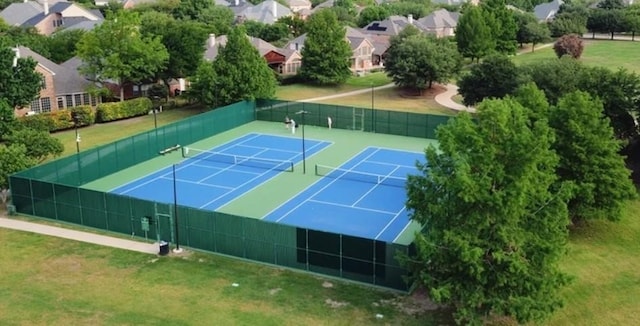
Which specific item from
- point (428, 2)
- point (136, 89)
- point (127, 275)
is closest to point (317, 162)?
point (127, 275)

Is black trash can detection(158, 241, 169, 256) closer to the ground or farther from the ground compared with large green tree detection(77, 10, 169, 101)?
closer to the ground

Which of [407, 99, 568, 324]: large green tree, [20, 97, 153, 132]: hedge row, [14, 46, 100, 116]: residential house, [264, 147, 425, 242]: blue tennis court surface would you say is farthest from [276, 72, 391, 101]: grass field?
[407, 99, 568, 324]: large green tree

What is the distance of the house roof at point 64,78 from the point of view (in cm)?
5862

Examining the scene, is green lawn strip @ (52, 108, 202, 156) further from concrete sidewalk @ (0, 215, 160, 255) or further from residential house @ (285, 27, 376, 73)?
residential house @ (285, 27, 376, 73)

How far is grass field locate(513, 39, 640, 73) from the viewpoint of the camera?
8531cm

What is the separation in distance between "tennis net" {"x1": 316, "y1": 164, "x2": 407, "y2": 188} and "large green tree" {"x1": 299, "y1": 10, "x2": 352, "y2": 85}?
28.9 meters

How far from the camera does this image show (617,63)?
8525cm

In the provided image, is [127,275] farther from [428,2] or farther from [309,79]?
[428,2]

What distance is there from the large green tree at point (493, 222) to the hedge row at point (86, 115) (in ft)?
120

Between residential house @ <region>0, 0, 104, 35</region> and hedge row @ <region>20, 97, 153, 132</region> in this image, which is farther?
residential house @ <region>0, 0, 104, 35</region>

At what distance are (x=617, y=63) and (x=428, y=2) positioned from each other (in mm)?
63167

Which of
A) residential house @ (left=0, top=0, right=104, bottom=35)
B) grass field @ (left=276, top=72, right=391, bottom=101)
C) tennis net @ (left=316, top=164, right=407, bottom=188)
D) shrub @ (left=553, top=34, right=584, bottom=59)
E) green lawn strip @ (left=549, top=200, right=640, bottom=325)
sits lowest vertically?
green lawn strip @ (left=549, top=200, right=640, bottom=325)

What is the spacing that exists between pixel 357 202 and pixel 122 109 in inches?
1082

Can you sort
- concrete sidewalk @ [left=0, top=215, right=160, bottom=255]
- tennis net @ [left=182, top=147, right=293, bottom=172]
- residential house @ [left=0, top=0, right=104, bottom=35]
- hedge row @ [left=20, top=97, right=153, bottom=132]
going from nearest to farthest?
concrete sidewalk @ [left=0, top=215, right=160, bottom=255] → tennis net @ [left=182, top=147, right=293, bottom=172] → hedge row @ [left=20, top=97, right=153, bottom=132] → residential house @ [left=0, top=0, right=104, bottom=35]
